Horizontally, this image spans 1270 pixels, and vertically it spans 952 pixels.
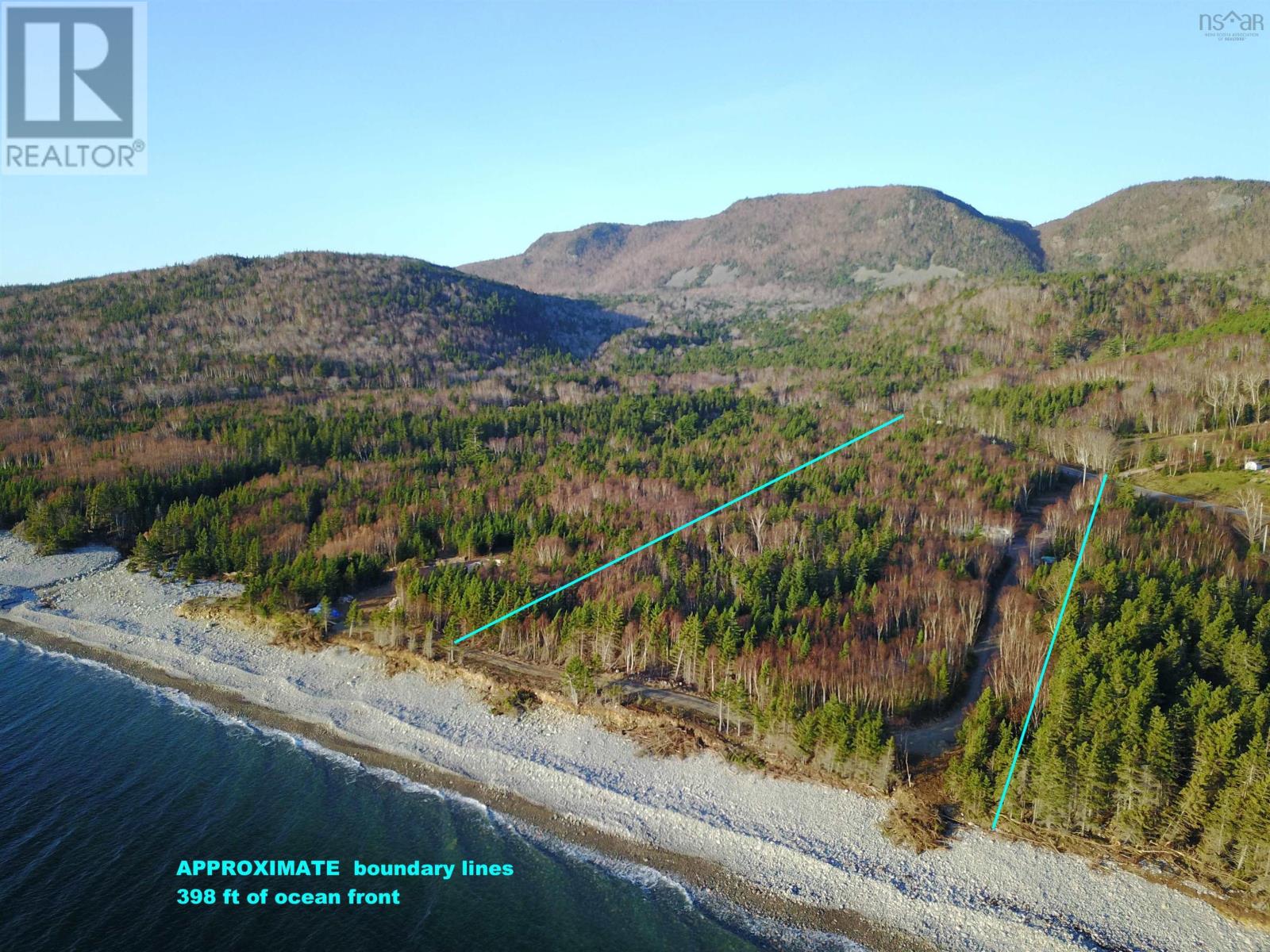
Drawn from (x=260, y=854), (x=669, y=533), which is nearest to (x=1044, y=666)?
(x=669, y=533)

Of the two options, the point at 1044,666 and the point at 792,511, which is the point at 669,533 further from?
the point at 1044,666

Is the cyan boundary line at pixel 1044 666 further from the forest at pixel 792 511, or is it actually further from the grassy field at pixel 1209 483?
the grassy field at pixel 1209 483

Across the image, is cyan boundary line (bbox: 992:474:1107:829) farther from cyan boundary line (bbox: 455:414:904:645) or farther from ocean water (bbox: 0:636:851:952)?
cyan boundary line (bbox: 455:414:904:645)

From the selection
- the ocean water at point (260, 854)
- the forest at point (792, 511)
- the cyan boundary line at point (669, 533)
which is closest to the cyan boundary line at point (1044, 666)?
the forest at point (792, 511)

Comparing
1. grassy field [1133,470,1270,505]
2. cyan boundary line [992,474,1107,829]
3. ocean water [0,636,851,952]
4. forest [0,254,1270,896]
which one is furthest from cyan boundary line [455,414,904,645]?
grassy field [1133,470,1270,505]

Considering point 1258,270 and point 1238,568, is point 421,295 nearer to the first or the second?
point 1238,568

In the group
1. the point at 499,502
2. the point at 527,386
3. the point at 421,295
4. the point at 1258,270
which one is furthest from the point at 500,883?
the point at 1258,270
